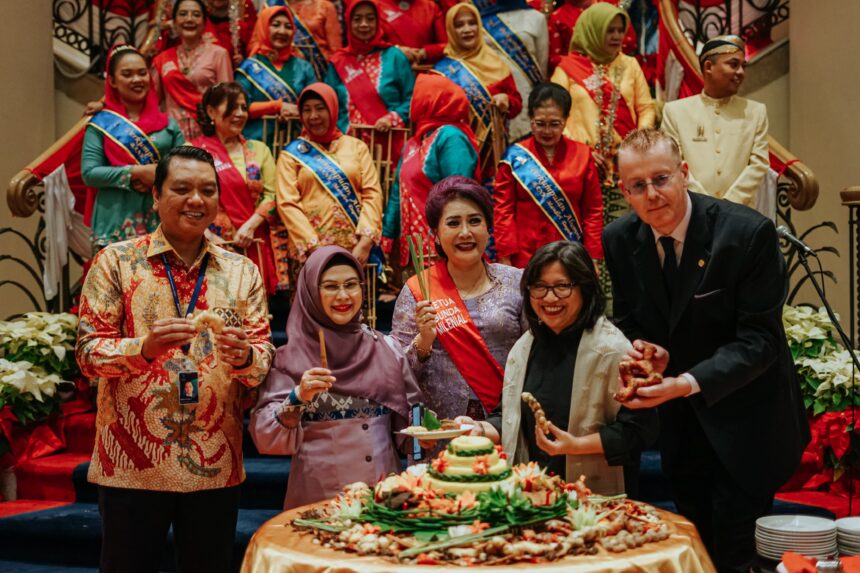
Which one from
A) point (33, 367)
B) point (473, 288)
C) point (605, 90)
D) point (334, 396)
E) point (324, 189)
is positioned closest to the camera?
point (334, 396)

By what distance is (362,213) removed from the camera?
17.8 ft

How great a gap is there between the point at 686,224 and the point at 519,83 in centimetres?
393

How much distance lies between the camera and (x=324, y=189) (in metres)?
5.42

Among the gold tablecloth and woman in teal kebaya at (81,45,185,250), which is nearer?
the gold tablecloth

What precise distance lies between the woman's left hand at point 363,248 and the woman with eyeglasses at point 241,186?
475mm

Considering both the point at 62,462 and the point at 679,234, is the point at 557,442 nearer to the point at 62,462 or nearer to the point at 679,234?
the point at 679,234

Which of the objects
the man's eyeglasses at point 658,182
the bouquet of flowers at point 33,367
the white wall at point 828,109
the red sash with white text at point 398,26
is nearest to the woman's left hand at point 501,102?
the red sash with white text at point 398,26

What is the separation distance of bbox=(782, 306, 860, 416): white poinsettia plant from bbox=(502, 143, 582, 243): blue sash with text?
45.1 inches

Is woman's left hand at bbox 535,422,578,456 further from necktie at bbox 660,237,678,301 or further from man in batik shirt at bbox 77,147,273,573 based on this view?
man in batik shirt at bbox 77,147,273,573

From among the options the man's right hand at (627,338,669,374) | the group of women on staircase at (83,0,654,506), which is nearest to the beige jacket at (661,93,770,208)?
the group of women on staircase at (83,0,654,506)

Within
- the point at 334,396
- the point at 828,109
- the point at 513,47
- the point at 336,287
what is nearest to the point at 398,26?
the point at 513,47

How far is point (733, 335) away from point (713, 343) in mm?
58

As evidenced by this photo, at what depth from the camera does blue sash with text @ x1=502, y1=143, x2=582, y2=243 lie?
5.18 metres

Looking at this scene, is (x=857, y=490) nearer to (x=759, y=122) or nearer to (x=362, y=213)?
(x=759, y=122)
